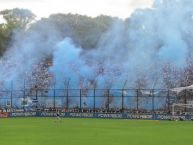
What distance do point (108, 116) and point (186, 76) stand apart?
16330mm

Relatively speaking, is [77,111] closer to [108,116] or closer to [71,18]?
[108,116]

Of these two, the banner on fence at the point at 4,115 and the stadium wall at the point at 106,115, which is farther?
the banner on fence at the point at 4,115

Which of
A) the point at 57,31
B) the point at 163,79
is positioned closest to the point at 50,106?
the point at 163,79

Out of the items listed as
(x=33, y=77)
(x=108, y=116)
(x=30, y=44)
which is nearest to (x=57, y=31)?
(x=30, y=44)

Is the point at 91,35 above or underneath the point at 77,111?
above

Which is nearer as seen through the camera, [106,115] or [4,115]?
[106,115]

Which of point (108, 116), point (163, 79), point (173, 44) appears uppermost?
point (173, 44)

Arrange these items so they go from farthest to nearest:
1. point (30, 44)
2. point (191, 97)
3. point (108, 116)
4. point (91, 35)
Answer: point (91, 35) → point (30, 44) → point (191, 97) → point (108, 116)

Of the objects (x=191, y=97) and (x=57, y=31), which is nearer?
(x=191, y=97)

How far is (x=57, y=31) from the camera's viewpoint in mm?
107312

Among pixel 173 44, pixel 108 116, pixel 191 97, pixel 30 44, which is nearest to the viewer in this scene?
pixel 108 116

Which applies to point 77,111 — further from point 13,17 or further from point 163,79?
point 13,17

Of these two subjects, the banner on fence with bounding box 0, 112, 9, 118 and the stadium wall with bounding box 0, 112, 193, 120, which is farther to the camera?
the banner on fence with bounding box 0, 112, 9, 118

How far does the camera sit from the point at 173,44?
286 feet
